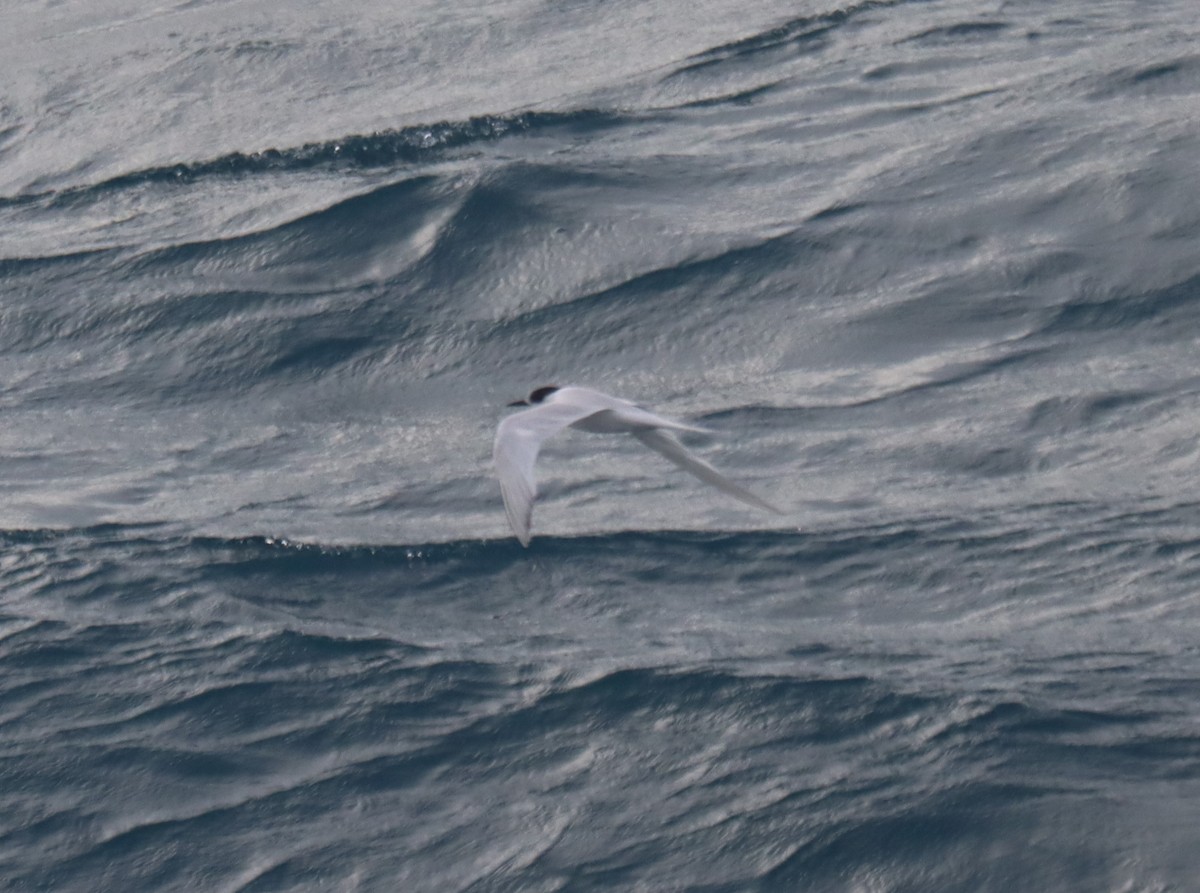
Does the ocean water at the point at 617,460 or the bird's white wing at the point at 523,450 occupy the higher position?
the bird's white wing at the point at 523,450

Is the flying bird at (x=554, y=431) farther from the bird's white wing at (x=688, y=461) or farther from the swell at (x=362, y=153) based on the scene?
the swell at (x=362, y=153)

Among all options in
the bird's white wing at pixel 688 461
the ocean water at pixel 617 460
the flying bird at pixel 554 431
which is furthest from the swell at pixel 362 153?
the bird's white wing at pixel 688 461

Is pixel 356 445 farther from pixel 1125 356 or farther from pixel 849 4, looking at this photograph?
pixel 849 4

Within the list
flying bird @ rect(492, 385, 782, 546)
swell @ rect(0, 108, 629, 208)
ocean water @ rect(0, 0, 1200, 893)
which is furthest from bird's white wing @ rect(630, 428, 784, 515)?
swell @ rect(0, 108, 629, 208)

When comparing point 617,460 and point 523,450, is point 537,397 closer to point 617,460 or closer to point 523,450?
point 523,450

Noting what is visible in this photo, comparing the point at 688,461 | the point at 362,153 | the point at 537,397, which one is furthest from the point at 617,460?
the point at 362,153

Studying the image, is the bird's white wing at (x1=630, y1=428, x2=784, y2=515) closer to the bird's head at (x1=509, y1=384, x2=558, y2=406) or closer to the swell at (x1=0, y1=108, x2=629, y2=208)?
the bird's head at (x1=509, y1=384, x2=558, y2=406)

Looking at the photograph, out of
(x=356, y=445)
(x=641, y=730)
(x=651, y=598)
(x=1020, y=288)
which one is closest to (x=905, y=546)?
(x=651, y=598)
